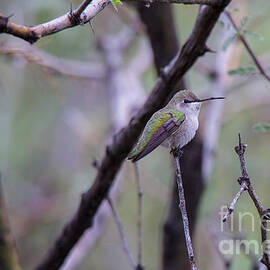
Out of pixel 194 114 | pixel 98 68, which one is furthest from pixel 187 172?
pixel 98 68

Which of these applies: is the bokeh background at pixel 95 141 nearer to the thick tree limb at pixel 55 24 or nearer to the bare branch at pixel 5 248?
the bare branch at pixel 5 248

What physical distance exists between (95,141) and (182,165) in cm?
446

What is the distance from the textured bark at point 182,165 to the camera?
3.56 metres

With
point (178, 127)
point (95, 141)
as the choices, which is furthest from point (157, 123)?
point (95, 141)

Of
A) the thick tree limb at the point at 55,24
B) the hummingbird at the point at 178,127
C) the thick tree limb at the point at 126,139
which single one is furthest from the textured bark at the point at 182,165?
the thick tree limb at the point at 55,24

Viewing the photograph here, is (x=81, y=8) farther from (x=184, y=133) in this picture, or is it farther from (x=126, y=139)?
(x=126, y=139)

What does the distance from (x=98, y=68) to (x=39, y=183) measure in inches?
111

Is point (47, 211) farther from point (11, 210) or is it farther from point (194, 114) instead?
point (194, 114)

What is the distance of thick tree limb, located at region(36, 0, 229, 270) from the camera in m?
2.54

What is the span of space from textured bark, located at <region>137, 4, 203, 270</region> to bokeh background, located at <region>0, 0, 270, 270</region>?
1.34 meters

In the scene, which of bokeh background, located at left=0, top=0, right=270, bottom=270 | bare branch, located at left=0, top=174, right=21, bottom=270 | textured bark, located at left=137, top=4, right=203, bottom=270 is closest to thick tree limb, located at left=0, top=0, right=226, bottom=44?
textured bark, located at left=137, top=4, right=203, bottom=270

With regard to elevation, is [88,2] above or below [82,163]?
above

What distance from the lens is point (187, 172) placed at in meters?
3.81

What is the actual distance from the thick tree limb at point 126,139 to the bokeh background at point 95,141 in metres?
1.86
